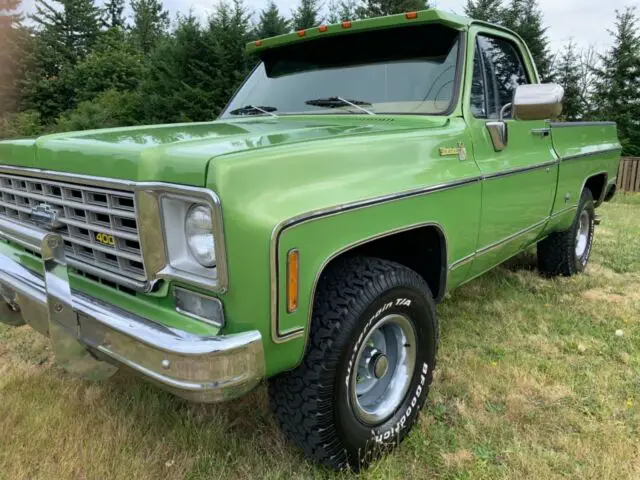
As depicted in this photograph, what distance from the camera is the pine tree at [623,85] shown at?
20.9m

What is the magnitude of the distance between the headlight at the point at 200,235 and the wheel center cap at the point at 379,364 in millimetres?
926

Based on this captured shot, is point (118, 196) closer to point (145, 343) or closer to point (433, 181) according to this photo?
point (145, 343)

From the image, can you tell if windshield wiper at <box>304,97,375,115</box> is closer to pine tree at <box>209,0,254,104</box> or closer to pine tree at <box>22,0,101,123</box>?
pine tree at <box>209,0,254,104</box>

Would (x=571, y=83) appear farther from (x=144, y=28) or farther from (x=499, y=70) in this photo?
(x=144, y=28)

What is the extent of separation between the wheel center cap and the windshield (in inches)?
52.8

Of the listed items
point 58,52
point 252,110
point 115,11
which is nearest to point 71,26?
point 58,52

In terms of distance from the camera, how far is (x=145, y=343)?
1680 millimetres

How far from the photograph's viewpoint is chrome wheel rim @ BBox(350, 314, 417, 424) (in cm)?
229

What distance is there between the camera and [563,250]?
4578 mm

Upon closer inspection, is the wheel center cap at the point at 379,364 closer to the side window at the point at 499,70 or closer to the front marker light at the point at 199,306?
the front marker light at the point at 199,306

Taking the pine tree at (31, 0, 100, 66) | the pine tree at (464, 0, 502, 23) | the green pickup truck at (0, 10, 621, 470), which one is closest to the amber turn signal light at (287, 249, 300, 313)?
the green pickup truck at (0, 10, 621, 470)

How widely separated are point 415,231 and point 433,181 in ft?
0.83

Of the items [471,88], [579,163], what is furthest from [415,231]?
[579,163]

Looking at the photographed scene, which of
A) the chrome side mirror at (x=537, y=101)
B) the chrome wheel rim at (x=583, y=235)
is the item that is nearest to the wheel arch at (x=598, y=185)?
the chrome wheel rim at (x=583, y=235)
